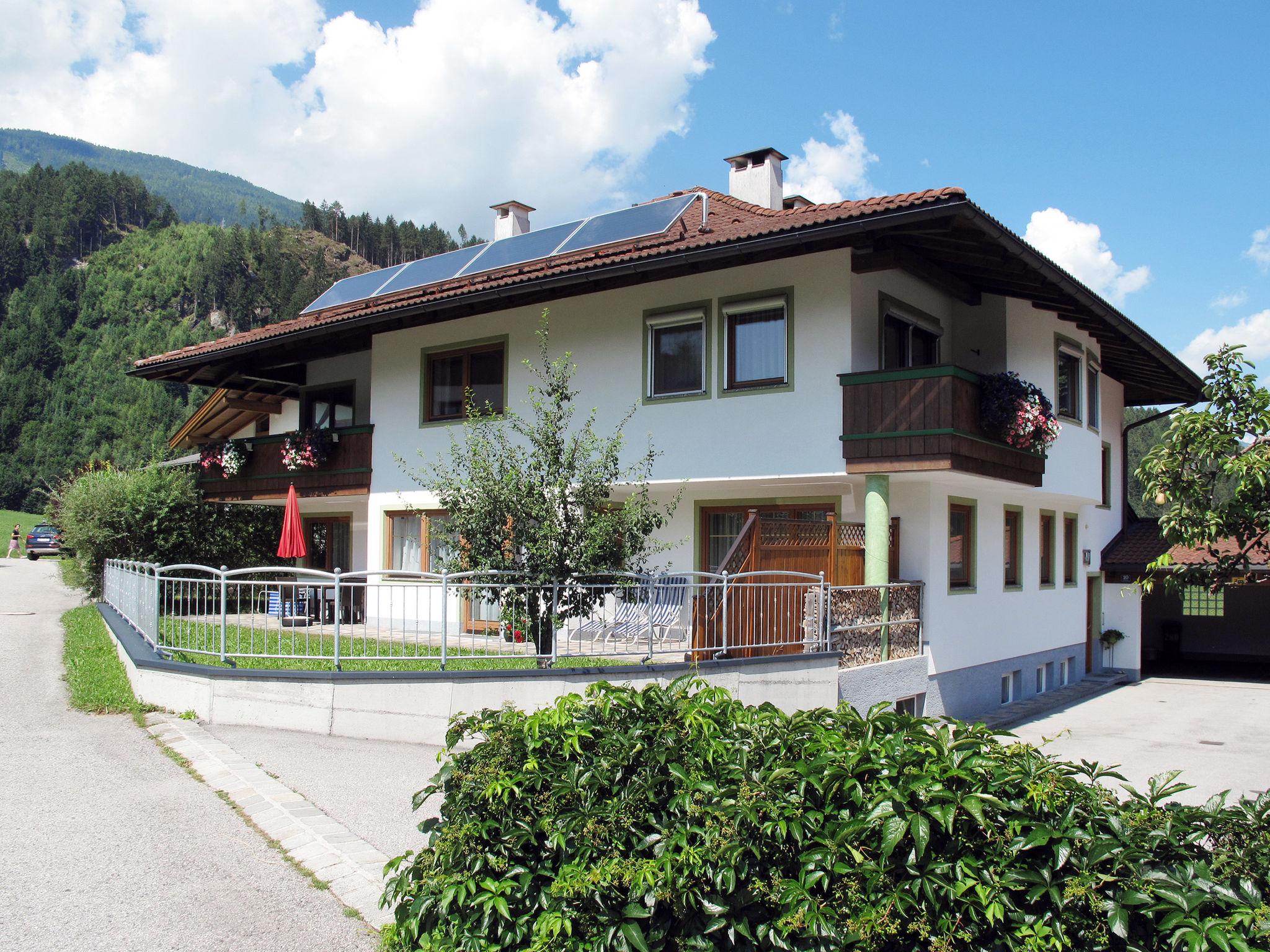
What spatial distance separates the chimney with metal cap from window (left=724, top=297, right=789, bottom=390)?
390 inches

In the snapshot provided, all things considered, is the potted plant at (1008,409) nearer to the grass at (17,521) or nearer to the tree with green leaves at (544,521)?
the tree with green leaves at (544,521)

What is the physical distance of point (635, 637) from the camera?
11141 millimetres

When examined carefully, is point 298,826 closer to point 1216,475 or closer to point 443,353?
point 1216,475

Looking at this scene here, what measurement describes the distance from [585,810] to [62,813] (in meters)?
4.71

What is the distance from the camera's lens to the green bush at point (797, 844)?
10.1ft

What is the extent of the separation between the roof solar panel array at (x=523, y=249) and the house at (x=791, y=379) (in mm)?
85

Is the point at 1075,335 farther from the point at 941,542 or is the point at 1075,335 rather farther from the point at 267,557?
the point at 267,557

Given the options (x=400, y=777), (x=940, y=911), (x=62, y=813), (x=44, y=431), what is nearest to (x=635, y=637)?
(x=400, y=777)

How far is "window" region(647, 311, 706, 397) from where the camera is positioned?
13938mm

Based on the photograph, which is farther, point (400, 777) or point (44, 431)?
point (44, 431)

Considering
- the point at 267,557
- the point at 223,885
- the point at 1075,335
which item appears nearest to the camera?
the point at 223,885

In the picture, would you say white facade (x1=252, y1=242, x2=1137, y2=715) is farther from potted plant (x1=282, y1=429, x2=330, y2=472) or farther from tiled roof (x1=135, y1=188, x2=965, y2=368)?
potted plant (x1=282, y1=429, x2=330, y2=472)

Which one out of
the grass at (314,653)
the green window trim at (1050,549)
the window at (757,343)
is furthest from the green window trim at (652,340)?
the green window trim at (1050,549)

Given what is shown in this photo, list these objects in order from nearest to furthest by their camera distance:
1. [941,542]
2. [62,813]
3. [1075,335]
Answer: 1. [62,813]
2. [941,542]
3. [1075,335]
